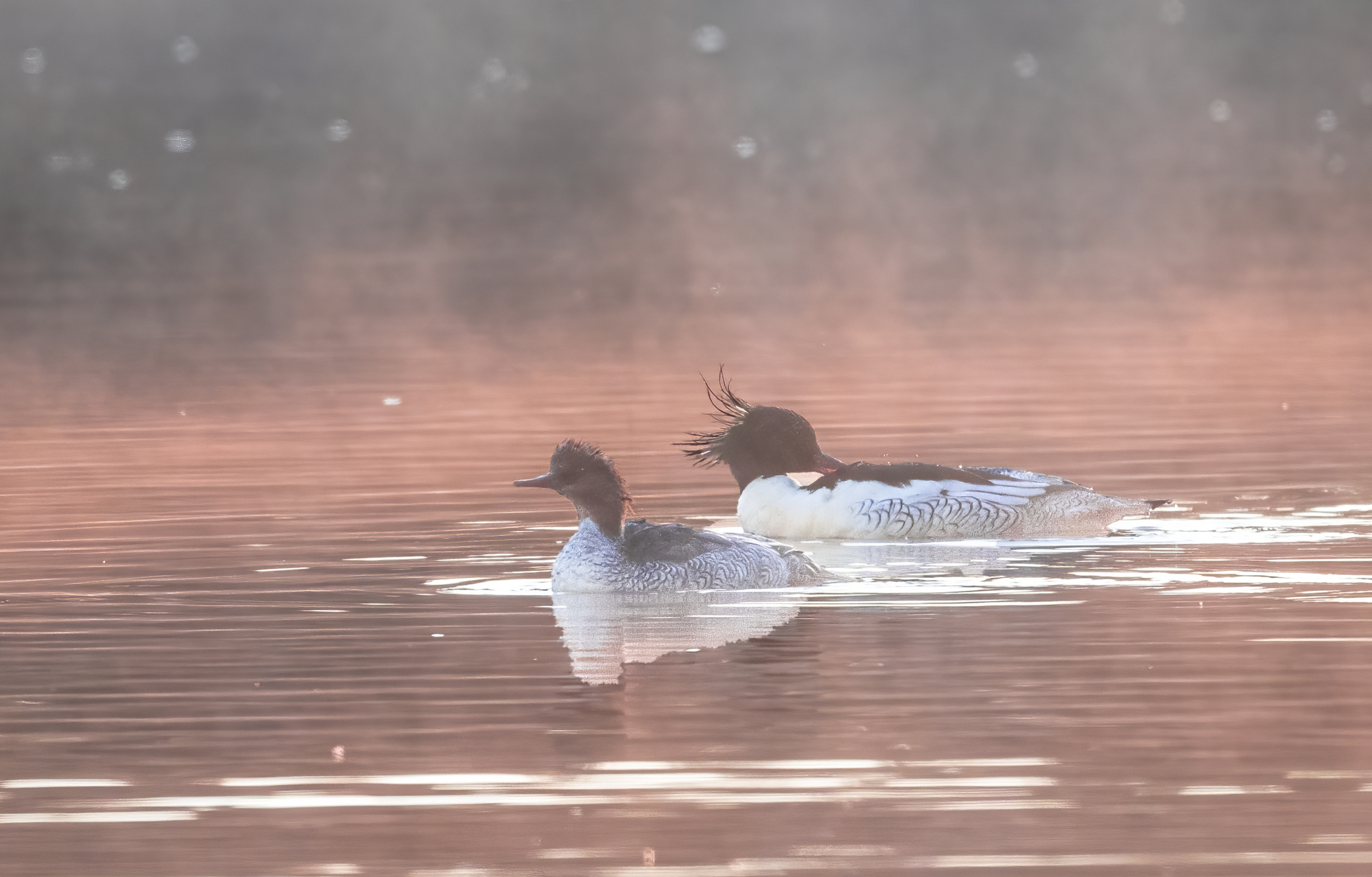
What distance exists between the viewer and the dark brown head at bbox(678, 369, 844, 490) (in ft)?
54.0

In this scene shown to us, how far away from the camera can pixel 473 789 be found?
8875 millimetres

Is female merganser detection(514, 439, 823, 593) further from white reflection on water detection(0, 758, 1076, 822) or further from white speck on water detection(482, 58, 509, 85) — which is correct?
white speck on water detection(482, 58, 509, 85)

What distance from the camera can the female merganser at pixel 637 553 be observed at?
12.9 metres

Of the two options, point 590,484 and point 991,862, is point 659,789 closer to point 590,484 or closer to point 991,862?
point 991,862

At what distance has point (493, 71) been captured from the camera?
72.5m

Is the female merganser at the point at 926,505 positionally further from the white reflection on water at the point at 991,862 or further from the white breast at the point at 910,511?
the white reflection on water at the point at 991,862

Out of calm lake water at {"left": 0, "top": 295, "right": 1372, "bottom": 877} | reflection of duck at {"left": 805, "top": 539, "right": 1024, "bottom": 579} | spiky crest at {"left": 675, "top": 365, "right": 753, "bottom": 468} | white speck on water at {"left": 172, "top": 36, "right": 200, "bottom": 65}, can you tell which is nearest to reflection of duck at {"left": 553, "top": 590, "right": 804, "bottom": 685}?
calm lake water at {"left": 0, "top": 295, "right": 1372, "bottom": 877}

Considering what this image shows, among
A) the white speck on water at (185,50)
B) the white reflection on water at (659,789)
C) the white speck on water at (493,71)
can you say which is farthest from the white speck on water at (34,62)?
the white reflection on water at (659,789)

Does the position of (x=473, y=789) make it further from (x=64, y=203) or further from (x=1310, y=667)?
(x=64, y=203)

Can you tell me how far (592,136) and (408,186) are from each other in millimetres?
5377

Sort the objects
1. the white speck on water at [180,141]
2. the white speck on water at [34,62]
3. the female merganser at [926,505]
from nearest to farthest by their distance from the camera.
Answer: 1. the female merganser at [926,505]
2. the white speck on water at [180,141]
3. the white speck on water at [34,62]

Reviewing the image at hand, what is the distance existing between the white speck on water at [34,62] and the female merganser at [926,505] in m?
58.1

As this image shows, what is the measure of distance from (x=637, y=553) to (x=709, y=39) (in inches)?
2545

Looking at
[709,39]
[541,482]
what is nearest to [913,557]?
[541,482]
